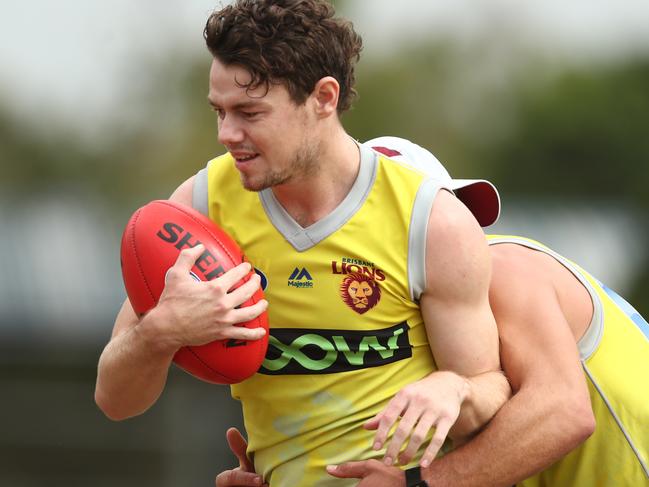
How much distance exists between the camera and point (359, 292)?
3531mm

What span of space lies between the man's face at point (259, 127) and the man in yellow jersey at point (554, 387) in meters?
0.52

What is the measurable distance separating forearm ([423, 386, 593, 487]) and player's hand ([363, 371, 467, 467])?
1.03 ft

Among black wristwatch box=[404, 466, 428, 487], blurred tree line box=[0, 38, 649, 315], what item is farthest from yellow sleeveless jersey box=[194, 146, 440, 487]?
blurred tree line box=[0, 38, 649, 315]

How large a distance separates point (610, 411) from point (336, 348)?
0.91m

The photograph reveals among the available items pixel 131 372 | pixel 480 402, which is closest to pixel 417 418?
pixel 480 402

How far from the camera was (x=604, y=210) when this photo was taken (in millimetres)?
18844

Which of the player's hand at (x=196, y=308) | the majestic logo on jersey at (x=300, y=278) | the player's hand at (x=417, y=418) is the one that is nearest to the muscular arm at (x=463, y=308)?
the player's hand at (x=417, y=418)

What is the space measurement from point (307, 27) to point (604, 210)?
15885 millimetres

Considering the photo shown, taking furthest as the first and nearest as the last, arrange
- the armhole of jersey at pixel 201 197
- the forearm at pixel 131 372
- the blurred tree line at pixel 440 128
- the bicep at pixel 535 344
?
the blurred tree line at pixel 440 128 < the armhole of jersey at pixel 201 197 < the bicep at pixel 535 344 < the forearm at pixel 131 372

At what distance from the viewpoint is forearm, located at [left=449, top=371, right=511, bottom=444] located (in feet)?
11.3

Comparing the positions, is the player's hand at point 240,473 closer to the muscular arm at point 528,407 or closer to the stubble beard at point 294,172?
the muscular arm at point 528,407

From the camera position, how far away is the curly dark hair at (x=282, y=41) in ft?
11.3

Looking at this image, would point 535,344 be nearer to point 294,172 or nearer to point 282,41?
point 294,172

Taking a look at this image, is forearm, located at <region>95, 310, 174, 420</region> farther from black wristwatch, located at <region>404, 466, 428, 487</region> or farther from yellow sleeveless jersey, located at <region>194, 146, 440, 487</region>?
black wristwatch, located at <region>404, 466, 428, 487</region>
